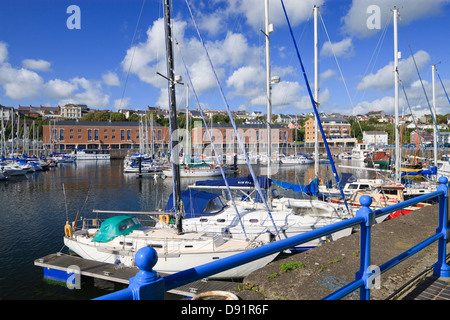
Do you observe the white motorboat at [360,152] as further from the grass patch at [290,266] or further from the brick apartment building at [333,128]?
the grass patch at [290,266]


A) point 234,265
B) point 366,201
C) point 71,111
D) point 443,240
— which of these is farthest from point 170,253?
→ point 71,111

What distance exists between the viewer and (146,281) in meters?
1.70

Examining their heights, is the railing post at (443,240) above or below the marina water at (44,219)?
above

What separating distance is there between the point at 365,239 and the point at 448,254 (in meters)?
2.96

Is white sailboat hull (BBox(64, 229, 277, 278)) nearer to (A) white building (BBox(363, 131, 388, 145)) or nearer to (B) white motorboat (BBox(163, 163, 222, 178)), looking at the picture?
(B) white motorboat (BBox(163, 163, 222, 178))

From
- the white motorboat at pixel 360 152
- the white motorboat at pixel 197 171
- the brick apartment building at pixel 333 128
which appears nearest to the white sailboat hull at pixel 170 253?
the white motorboat at pixel 197 171

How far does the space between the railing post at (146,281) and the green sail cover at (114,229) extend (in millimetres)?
12437

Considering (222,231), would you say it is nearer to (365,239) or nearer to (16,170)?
(365,239)

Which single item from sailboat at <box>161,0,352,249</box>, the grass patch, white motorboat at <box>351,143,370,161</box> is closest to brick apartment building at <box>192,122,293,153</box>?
white motorboat at <box>351,143,370,161</box>

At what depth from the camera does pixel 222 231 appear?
45.3 ft

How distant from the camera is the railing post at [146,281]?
167 cm

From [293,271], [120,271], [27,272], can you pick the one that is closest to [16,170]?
[27,272]

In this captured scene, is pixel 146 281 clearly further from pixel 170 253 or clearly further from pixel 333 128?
pixel 333 128

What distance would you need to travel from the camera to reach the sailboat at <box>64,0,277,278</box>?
12.0 meters
